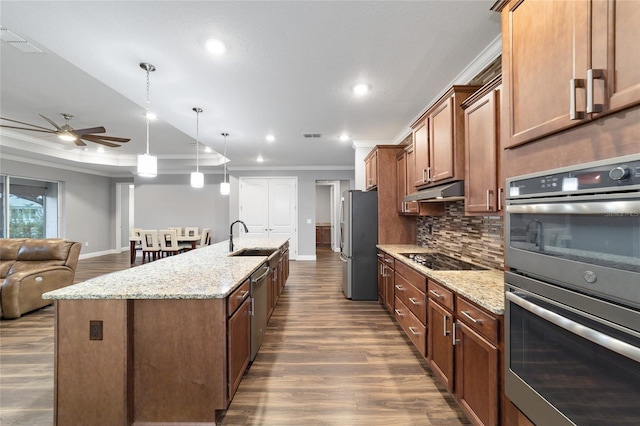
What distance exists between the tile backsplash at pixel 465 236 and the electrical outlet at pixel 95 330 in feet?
9.10

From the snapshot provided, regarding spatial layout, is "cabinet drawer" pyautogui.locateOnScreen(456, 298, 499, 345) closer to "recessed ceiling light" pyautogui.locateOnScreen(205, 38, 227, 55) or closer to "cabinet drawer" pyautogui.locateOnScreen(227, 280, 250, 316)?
"cabinet drawer" pyautogui.locateOnScreen(227, 280, 250, 316)

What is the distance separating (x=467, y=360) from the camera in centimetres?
159

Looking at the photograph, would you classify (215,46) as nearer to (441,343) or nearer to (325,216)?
(441,343)

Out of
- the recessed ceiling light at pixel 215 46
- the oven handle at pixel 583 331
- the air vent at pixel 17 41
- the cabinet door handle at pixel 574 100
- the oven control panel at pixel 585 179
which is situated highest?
the air vent at pixel 17 41

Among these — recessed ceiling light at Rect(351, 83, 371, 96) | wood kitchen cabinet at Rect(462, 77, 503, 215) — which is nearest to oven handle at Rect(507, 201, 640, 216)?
wood kitchen cabinet at Rect(462, 77, 503, 215)

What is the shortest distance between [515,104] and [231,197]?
7.28 m

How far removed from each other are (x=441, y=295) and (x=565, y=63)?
1465mm

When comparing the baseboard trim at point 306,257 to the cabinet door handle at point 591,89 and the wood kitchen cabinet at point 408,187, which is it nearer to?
the wood kitchen cabinet at point 408,187

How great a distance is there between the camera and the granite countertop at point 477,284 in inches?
54.5

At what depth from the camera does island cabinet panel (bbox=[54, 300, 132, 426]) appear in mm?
1523

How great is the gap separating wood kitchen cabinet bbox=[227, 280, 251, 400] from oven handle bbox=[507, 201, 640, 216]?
167 cm

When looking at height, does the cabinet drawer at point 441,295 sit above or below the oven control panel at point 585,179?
A: below

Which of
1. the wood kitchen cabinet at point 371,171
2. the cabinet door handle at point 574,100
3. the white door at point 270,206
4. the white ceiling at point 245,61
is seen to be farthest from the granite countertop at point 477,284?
the white door at point 270,206

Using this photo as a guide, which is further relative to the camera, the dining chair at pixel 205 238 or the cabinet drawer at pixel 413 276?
the dining chair at pixel 205 238
